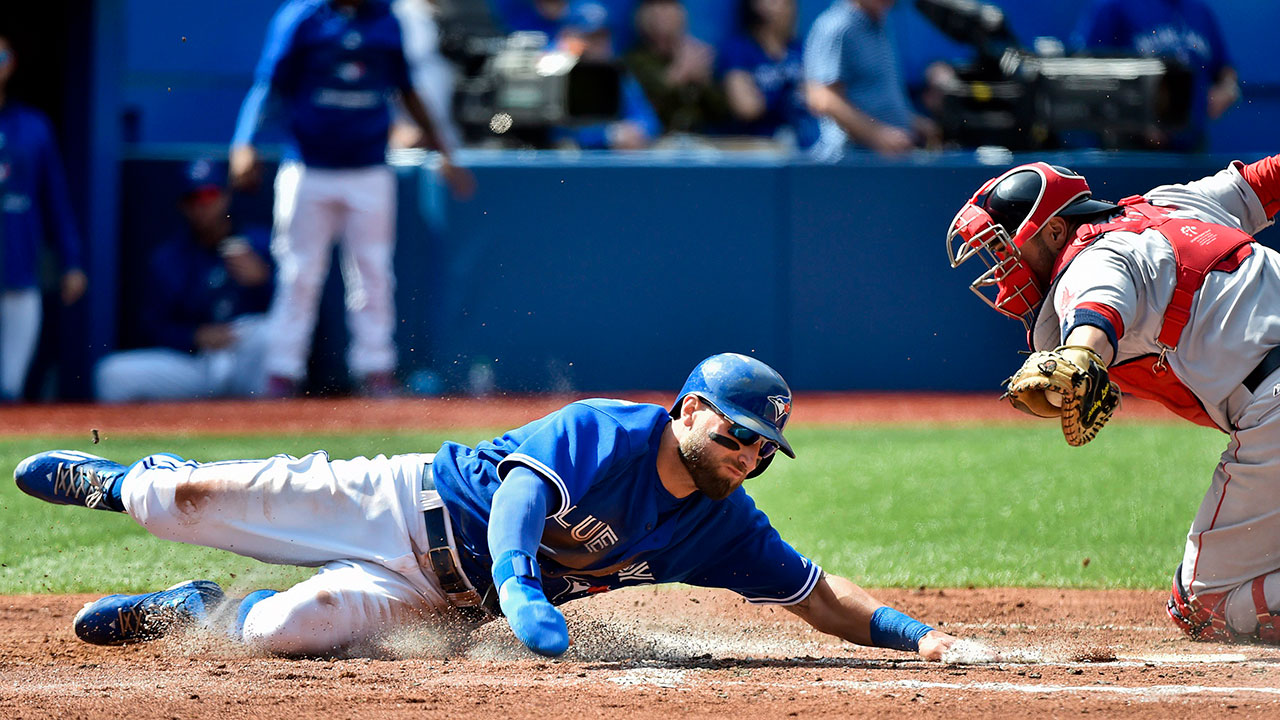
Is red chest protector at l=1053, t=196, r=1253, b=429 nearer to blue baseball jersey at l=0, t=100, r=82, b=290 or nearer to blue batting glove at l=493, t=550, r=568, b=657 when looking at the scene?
Result: blue batting glove at l=493, t=550, r=568, b=657

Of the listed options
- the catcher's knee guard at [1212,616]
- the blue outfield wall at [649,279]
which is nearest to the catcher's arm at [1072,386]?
the catcher's knee guard at [1212,616]

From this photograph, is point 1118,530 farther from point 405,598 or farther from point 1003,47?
point 1003,47

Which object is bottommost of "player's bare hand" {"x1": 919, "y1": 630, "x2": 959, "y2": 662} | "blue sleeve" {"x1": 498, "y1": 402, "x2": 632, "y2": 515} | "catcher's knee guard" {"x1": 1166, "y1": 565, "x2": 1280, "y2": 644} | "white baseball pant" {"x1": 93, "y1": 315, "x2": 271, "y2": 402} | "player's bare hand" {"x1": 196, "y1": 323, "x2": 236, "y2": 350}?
"white baseball pant" {"x1": 93, "y1": 315, "x2": 271, "y2": 402}

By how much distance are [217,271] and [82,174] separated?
1.57 meters

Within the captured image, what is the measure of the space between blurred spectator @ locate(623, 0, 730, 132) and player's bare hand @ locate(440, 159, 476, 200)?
2.01 meters

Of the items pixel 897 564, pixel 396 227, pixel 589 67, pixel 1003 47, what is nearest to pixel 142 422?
pixel 396 227

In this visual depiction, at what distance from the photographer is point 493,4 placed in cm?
1400

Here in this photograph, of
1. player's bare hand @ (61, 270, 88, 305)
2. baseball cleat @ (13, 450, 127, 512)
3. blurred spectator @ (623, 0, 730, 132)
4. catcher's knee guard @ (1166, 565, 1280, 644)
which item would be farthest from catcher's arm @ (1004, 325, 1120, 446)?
player's bare hand @ (61, 270, 88, 305)

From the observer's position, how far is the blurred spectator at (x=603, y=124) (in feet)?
38.1

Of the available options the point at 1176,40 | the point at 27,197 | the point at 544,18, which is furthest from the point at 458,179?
the point at 1176,40

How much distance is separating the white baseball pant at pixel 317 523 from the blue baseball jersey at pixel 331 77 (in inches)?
236

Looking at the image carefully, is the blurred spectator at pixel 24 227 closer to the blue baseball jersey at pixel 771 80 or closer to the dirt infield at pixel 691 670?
the blue baseball jersey at pixel 771 80

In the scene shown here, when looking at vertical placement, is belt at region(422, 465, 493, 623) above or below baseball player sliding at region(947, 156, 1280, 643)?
below

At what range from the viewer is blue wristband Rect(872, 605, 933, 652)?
433cm
